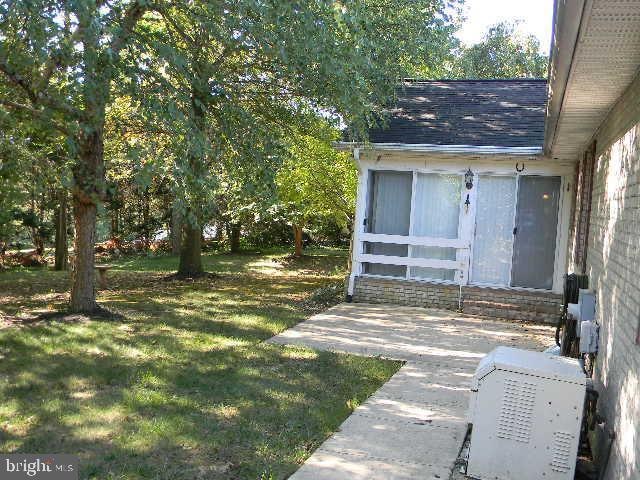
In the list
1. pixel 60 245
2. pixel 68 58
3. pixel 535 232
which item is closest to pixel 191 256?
pixel 60 245

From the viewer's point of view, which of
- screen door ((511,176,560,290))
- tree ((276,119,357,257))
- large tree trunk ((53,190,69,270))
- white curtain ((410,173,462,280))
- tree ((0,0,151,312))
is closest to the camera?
tree ((0,0,151,312))

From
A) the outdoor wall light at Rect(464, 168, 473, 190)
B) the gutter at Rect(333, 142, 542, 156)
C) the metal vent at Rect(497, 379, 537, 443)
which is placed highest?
the gutter at Rect(333, 142, 542, 156)

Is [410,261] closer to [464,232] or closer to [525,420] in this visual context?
[464,232]

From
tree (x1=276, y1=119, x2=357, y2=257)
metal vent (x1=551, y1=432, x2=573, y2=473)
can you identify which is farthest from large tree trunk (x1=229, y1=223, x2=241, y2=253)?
metal vent (x1=551, y1=432, x2=573, y2=473)

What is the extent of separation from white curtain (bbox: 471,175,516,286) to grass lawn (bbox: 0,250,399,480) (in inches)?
124

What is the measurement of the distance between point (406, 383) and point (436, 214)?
5499mm

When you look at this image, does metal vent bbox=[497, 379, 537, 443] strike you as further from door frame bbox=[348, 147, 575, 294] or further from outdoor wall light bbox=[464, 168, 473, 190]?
outdoor wall light bbox=[464, 168, 473, 190]

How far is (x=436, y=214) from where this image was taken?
11273mm

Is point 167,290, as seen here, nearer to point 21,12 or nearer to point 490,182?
point 490,182

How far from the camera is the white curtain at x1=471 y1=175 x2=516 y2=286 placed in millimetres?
10898

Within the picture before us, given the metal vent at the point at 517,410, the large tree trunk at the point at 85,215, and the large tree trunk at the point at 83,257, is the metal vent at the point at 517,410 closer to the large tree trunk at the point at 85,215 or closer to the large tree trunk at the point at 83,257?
the large tree trunk at the point at 85,215

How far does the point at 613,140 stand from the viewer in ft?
18.0

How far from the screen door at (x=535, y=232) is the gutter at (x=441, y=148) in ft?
2.75

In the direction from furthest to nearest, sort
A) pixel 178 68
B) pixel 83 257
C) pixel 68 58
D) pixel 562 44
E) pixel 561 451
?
1. pixel 83 257
2. pixel 178 68
3. pixel 68 58
4. pixel 561 451
5. pixel 562 44
